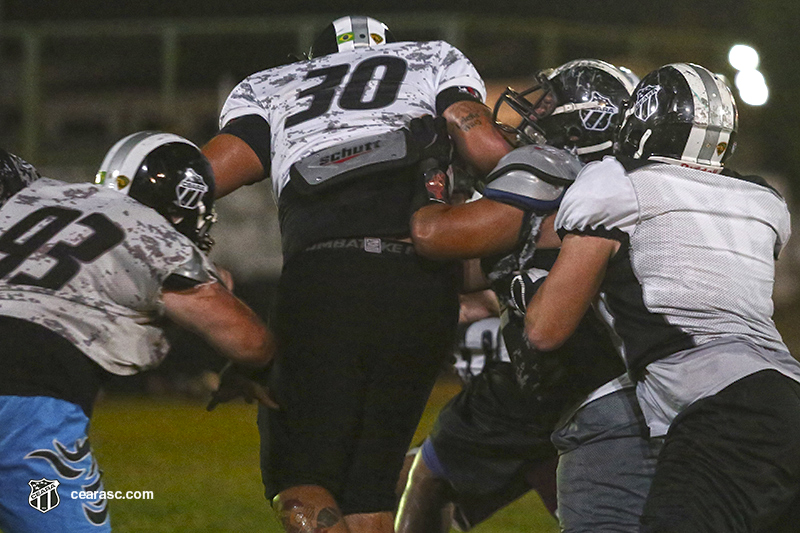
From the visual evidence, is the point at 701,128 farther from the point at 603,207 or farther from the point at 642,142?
the point at 603,207

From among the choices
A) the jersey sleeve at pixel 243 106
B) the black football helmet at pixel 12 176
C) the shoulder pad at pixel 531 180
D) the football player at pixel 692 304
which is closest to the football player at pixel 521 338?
the shoulder pad at pixel 531 180

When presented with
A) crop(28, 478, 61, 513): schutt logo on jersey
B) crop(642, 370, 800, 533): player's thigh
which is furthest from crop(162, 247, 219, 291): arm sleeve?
crop(642, 370, 800, 533): player's thigh

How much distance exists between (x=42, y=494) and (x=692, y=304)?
192cm

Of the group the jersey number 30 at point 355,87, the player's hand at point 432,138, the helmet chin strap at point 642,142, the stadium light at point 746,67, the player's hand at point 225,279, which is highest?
the helmet chin strap at point 642,142

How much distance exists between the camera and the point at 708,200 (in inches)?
120

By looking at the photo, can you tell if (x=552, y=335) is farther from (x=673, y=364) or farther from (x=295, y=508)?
(x=295, y=508)

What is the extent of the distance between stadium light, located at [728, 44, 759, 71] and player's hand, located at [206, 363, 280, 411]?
20.1 ft

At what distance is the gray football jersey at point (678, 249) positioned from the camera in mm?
2998

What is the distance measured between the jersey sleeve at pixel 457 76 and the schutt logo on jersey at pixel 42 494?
1944mm

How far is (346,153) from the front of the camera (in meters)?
3.56

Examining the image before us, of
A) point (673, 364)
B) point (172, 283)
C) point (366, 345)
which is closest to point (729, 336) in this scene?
point (673, 364)

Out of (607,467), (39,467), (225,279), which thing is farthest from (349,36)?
(39,467)

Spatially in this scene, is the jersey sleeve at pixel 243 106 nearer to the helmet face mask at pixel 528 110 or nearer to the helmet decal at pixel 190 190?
the helmet decal at pixel 190 190

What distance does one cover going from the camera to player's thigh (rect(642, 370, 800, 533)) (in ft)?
9.02
